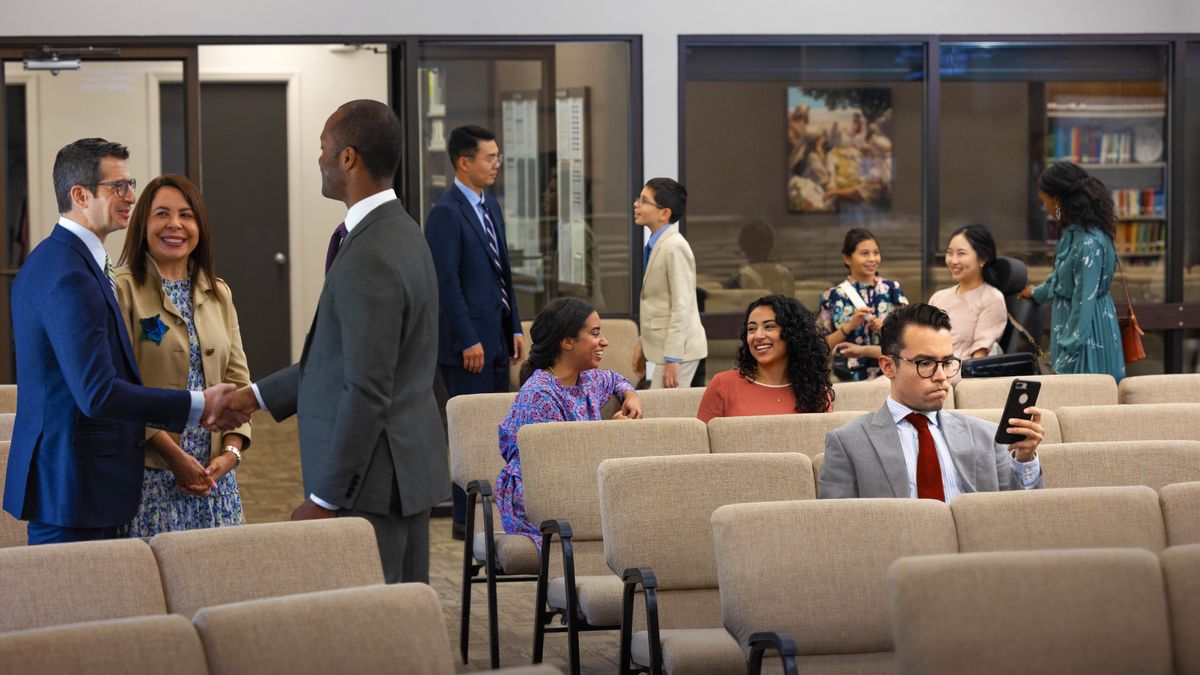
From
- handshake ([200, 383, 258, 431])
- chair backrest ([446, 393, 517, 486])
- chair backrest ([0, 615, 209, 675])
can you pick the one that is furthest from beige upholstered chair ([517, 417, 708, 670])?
chair backrest ([0, 615, 209, 675])

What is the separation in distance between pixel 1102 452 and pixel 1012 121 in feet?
17.3

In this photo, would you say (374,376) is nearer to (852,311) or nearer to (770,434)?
(770,434)

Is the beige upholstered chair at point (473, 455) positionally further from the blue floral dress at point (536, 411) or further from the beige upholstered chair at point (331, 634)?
the beige upholstered chair at point (331, 634)

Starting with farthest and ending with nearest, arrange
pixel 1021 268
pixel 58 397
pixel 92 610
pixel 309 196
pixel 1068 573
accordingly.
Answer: pixel 309 196
pixel 1021 268
pixel 58 397
pixel 92 610
pixel 1068 573

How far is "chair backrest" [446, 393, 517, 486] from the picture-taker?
18.9ft

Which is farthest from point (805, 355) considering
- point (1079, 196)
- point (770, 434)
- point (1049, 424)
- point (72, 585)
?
point (72, 585)

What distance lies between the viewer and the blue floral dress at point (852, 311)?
26.1 ft

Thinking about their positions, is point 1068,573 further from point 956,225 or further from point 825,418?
point 956,225

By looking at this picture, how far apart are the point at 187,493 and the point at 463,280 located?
132 inches

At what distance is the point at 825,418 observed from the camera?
529 centimetres

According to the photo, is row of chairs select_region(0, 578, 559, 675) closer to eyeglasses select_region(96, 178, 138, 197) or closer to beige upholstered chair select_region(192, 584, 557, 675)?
beige upholstered chair select_region(192, 584, 557, 675)

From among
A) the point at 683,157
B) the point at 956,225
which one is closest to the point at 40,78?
the point at 683,157

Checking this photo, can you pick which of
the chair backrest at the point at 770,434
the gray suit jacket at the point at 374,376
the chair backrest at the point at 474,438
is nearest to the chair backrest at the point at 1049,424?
the chair backrest at the point at 770,434

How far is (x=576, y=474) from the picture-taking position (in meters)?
4.96
